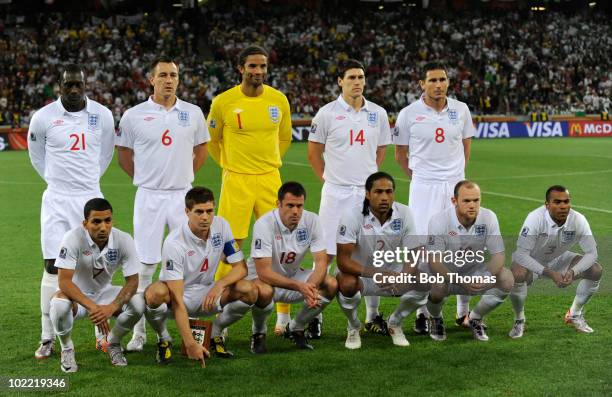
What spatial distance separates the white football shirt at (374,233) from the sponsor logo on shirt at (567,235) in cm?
117

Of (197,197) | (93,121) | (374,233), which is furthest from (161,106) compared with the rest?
(374,233)

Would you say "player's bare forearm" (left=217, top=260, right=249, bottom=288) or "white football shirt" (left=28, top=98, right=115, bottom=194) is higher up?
"white football shirt" (left=28, top=98, right=115, bottom=194)

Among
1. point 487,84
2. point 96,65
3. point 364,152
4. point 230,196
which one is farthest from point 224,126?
point 487,84

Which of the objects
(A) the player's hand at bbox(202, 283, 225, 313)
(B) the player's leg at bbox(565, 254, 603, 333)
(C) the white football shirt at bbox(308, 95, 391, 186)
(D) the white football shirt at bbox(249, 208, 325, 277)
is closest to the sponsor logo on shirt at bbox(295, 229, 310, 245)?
(D) the white football shirt at bbox(249, 208, 325, 277)

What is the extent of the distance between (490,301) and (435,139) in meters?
1.49

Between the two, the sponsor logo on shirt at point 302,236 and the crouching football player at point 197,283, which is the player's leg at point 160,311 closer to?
the crouching football player at point 197,283

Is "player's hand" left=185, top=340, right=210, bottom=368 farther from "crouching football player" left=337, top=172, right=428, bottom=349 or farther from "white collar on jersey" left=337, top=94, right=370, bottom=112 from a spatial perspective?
"white collar on jersey" left=337, top=94, right=370, bottom=112

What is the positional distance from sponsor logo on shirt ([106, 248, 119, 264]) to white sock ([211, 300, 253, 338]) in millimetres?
865

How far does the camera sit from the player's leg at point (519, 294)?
6176mm

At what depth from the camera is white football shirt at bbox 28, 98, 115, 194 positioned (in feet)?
19.6

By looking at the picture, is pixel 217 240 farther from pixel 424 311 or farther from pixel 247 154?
pixel 424 311

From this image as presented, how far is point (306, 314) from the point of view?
5980 millimetres

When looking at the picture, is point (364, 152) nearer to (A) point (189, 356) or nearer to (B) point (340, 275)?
(B) point (340, 275)

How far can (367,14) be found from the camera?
4094 centimetres
